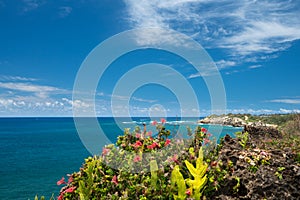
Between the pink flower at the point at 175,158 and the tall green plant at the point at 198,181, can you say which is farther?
the pink flower at the point at 175,158

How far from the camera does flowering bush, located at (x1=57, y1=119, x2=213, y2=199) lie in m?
3.81

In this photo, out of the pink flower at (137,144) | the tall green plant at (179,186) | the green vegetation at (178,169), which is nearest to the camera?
the tall green plant at (179,186)

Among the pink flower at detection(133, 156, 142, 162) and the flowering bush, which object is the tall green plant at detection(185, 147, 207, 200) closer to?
the flowering bush

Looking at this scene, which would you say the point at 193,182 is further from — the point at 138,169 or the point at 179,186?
the point at 138,169

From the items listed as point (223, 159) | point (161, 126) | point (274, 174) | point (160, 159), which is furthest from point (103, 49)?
point (274, 174)

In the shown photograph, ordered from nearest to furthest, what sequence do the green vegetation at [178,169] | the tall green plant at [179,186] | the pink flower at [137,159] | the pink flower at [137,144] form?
the tall green plant at [179,186]
the green vegetation at [178,169]
the pink flower at [137,159]
the pink flower at [137,144]

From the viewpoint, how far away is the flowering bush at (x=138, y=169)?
12.5 feet

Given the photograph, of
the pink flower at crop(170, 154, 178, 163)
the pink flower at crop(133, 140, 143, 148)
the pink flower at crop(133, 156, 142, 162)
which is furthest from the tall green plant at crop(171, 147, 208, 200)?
the pink flower at crop(133, 140, 143, 148)

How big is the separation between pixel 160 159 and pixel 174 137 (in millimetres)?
638

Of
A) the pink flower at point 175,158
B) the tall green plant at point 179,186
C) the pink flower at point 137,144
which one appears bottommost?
the tall green plant at point 179,186

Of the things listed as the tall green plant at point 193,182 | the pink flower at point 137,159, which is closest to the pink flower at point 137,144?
the pink flower at point 137,159

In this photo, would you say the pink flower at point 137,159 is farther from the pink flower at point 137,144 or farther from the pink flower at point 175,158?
the pink flower at point 175,158

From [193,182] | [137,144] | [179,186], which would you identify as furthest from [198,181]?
[137,144]

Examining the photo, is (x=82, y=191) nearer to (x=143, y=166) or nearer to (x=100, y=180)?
(x=100, y=180)
